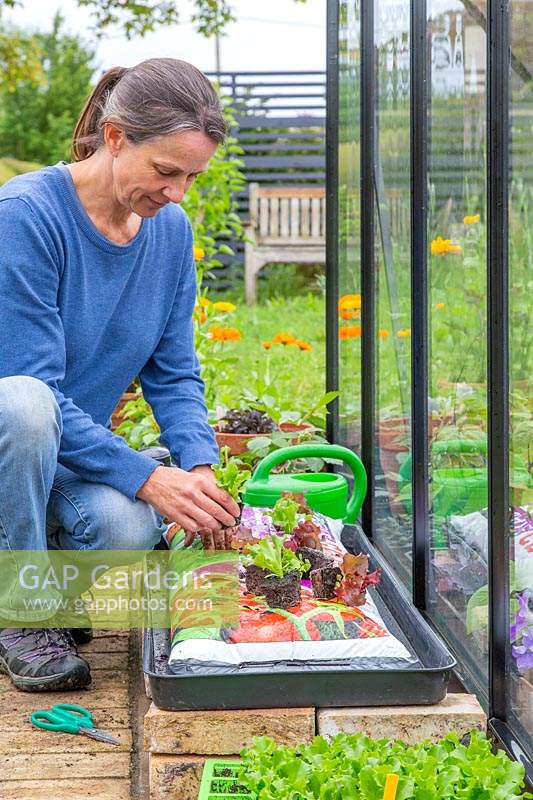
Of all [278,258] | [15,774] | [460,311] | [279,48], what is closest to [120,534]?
[15,774]

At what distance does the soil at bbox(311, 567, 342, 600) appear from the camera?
6.72 feet

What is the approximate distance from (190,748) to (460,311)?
2.95 ft

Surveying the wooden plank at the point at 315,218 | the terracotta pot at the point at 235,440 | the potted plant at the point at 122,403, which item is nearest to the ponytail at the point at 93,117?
the terracotta pot at the point at 235,440

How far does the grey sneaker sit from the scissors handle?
0.32 feet

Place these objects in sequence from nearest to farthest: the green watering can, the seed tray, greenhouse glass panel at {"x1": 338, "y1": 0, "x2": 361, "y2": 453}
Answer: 1. the seed tray
2. the green watering can
3. greenhouse glass panel at {"x1": 338, "y1": 0, "x2": 361, "y2": 453}

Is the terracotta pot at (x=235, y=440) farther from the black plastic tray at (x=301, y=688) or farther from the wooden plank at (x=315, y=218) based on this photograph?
the wooden plank at (x=315, y=218)

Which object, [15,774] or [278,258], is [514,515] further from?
[278,258]

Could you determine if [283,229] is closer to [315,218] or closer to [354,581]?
[315,218]

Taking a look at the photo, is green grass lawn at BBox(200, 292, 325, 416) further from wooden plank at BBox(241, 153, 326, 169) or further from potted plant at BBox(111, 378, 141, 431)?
wooden plank at BBox(241, 153, 326, 169)

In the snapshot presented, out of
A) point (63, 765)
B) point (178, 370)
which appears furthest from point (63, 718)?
point (178, 370)

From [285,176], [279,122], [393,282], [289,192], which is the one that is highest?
[279,122]

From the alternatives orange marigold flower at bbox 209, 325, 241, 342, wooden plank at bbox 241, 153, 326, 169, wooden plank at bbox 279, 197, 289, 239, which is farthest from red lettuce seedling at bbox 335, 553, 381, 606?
wooden plank at bbox 241, 153, 326, 169

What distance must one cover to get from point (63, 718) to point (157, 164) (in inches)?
40.0

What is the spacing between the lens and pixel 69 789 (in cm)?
175
